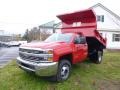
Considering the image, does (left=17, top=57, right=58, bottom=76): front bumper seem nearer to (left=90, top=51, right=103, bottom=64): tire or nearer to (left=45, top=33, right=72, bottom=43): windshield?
(left=45, top=33, right=72, bottom=43): windshield

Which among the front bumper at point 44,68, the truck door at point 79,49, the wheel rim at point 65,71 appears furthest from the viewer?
the truck door at point 79,49

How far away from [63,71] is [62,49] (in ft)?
2.84

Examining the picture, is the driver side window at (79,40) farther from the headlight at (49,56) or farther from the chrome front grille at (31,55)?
the chrome front grille at (31,55)

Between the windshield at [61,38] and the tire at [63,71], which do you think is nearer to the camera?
the tire at [63,71]

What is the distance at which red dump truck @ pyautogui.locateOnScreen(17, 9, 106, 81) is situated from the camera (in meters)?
6.21

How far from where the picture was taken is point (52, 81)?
694 centimetres

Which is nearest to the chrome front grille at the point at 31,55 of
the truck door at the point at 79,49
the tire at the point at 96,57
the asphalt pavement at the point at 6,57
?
the truck door at the point at 79,49

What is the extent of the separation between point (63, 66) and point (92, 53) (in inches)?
156

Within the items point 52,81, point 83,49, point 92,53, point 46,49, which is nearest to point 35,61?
point 46,49

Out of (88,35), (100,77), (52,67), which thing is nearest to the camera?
(52,67)

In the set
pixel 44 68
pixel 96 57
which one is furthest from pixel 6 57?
pixel 44 68

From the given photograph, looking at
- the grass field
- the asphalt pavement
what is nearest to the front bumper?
the grass field

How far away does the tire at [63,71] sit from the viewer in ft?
21.9

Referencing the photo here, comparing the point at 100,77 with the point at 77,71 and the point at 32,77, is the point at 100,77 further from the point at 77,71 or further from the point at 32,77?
Answer: the point at 32,77
